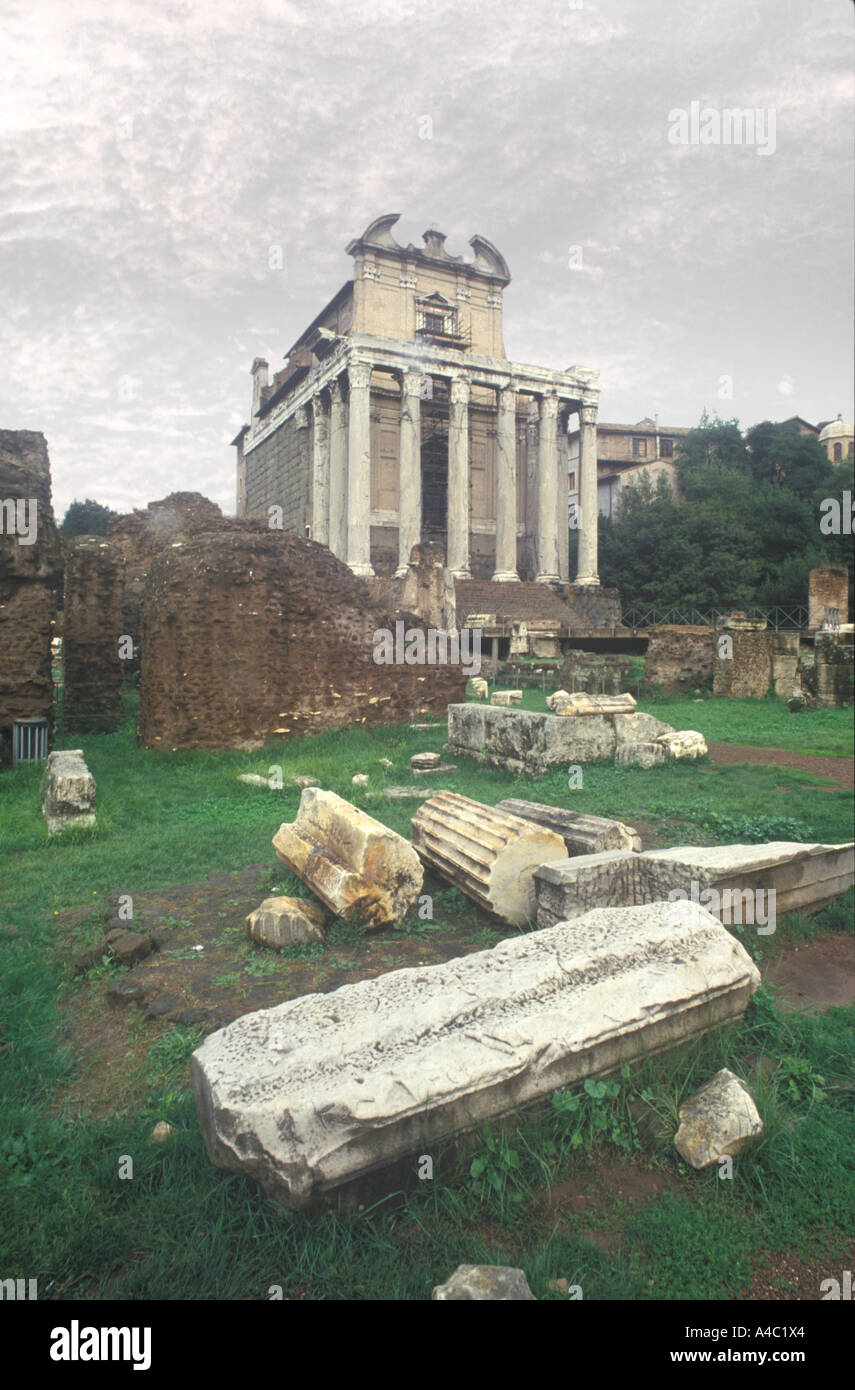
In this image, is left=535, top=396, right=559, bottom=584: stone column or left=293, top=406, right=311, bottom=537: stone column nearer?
left=535, top=396, right=559, bottom=584: stone column

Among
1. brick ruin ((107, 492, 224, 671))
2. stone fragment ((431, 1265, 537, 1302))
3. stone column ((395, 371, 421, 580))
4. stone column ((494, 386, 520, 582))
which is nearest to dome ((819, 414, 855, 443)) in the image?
stone column ((494, 386, 520, 582))

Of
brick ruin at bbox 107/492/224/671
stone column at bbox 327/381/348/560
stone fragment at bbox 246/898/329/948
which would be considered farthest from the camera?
stone column at bbox 327/381/348/560

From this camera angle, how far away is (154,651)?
389 inches

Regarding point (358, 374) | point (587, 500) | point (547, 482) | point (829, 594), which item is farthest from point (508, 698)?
point (587, 500)

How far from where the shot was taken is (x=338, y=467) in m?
34.9

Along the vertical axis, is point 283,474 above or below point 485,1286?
above

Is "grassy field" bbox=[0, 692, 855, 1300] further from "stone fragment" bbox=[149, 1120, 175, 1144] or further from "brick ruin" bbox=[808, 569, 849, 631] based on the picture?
"brick ruin" bbox=[808, 569, 849, 631]

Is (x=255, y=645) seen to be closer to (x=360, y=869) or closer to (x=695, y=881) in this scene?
(x=360, y=869)

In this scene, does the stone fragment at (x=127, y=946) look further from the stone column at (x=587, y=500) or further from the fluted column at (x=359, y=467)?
the stone column at (x=587, y=500)

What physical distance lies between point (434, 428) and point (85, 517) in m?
26.9

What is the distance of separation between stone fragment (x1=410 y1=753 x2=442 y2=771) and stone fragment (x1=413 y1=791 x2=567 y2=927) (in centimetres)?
399

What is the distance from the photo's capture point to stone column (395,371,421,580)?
1280 inches

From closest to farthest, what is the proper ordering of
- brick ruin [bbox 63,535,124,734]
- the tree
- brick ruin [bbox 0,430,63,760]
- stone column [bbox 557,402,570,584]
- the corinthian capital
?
brick ruin [bbox 0,430,63,760], brick ruin [bbox 63,535,124,734], the corinthian capital, stone column [bbox 557,402,570,584], the tree

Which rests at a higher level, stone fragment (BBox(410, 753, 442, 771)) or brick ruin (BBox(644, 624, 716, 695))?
brick ruin (BBox(644, 624, 716, 695))
